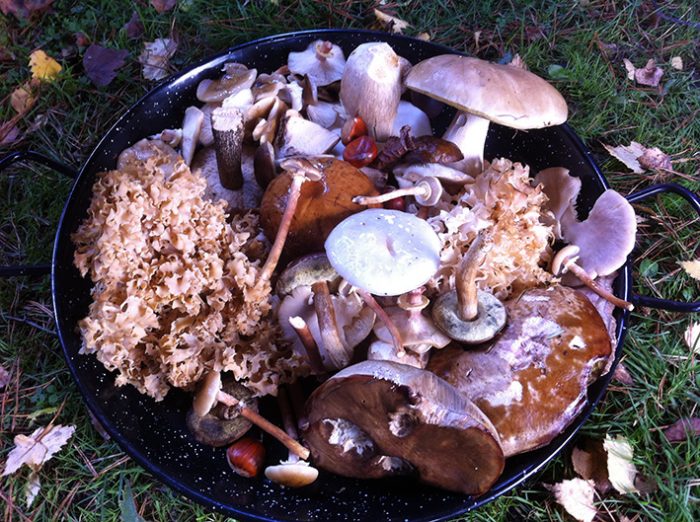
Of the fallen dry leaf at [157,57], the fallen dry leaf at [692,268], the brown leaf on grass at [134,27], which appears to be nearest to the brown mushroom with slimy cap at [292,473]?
the fallen dry leaf at [692,268]

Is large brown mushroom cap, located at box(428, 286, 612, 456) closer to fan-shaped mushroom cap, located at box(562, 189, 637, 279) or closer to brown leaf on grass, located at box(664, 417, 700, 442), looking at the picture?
fan-shaped mushroom cap, located at box(562, 189, 637, 279)

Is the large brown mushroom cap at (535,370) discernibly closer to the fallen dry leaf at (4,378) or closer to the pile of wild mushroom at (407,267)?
the pile of wild mushroom at (407,267)

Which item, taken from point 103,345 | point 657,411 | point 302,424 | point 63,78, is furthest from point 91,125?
point 657,411

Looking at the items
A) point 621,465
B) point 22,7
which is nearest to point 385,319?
point 621,465

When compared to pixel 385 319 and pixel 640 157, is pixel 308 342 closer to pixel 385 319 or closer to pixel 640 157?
pixel 385 319

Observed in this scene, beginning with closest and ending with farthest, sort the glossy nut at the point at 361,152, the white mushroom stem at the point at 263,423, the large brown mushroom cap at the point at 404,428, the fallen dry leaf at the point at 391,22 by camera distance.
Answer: the large brown mushroom cap at the point at 404,428 → the white mushroom stem at the point at 263,423 → the glossy nut at the point at 361,152 → the fallen dry leaf at the point at 391,22

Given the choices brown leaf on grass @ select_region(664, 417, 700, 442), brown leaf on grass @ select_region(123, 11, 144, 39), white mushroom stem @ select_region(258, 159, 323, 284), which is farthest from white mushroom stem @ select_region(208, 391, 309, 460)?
brown leaf on grass @ select_region(123, 11, 144, 39)
